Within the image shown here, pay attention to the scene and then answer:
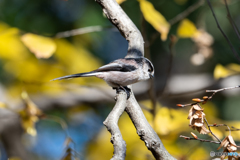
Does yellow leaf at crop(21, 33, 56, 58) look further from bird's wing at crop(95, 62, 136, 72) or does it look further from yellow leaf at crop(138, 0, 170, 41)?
yellow leaf at crop(138, 0, 170, 41)

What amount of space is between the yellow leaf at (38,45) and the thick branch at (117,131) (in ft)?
3.87

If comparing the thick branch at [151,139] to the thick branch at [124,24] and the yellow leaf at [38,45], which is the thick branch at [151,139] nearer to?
the thick branch at [124,24]

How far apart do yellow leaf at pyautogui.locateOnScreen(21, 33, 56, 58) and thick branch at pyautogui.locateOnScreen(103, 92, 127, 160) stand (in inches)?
46.5

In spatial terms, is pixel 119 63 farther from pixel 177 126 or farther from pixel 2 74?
pixel 2 74

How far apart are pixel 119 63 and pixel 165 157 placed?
100 centimetres

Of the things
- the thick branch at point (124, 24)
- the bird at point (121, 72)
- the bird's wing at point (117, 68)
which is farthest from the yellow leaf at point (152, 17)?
the bird's wing at point (117, 68)

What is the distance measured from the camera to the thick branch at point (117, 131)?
3.97 feet

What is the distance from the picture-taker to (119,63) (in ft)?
7.09

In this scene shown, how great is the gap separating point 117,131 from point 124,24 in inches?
47.4

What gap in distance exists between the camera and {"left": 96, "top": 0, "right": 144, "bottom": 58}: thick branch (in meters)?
2.15

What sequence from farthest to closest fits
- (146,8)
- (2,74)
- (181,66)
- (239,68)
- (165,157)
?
(181,66) → (2,74) → (239,68) → (146,8) → (165,157)

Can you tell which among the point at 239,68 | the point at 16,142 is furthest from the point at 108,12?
the point at 16,142

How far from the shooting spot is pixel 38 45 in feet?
8.26

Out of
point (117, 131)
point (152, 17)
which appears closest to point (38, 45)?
point (152, 17)
